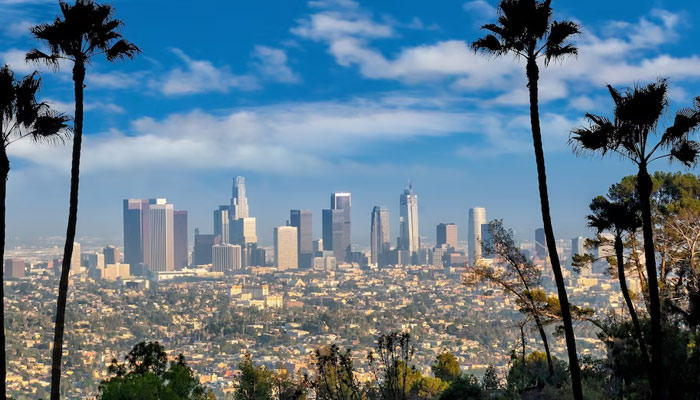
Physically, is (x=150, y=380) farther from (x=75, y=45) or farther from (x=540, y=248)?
(x=540, y=248)

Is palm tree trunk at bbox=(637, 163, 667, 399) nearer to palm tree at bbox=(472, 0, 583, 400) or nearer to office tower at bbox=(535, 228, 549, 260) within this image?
palm tree at bbox=(472, 0, 583, 400)

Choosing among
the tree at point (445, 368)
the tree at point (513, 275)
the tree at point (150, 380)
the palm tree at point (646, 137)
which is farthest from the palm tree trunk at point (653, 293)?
the tree at point (445, 368)

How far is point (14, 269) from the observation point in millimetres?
196625

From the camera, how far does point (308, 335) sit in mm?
116625

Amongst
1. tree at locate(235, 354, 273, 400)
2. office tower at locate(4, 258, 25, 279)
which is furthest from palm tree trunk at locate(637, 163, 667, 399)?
office tower at locate(4, 258, 25, 279)

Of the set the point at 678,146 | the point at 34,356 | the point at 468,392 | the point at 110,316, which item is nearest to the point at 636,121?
the point at 678,146

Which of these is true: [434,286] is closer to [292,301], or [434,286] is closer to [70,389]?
[292,301]

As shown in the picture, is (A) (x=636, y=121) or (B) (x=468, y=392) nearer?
(A) (x=636, y=121)

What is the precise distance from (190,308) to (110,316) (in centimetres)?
2082

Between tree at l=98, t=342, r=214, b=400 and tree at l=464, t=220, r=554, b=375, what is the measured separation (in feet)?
27.5

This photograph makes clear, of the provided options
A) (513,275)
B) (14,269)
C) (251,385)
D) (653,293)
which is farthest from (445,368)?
(14,269)

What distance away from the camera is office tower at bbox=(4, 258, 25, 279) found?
7712 inches

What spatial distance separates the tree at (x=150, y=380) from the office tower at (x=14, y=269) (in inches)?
7779

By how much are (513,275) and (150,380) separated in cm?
1061
